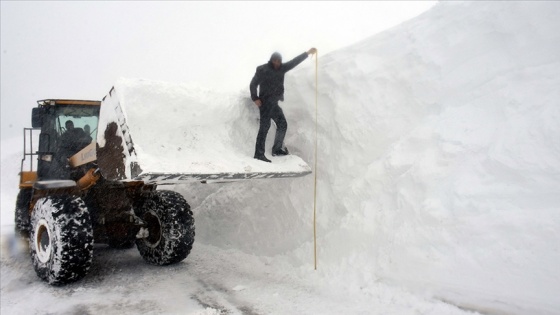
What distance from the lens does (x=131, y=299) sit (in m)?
4.34

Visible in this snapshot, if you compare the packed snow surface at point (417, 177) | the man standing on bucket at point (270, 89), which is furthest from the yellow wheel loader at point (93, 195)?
the man standing on bucket at point (270, 89)

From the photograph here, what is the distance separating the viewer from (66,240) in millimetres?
4543

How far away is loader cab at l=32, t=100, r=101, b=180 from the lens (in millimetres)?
6277

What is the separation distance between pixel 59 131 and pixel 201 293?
4081 millimetres

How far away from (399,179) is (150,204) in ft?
12.5

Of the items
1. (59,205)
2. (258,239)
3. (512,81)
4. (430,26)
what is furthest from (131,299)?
(430,26)

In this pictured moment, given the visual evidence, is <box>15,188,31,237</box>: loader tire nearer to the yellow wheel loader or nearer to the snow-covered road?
the yellow wheel loader

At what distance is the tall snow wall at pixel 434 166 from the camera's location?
3633 millimetres

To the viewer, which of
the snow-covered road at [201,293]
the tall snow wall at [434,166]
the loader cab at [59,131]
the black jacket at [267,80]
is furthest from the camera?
the loader cab at [59,131]

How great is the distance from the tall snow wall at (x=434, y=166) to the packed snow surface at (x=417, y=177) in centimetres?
2

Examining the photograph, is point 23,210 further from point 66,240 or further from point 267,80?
point 267,80

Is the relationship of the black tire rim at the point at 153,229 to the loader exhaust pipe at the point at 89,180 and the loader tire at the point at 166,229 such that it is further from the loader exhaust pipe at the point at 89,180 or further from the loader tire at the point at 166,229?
the loader exhaust pipe at the point at 89,180

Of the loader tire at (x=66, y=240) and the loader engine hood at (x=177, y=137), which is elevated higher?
the loader engine hood at (x=177, y=137)

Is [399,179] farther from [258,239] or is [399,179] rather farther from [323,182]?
[258,239]
